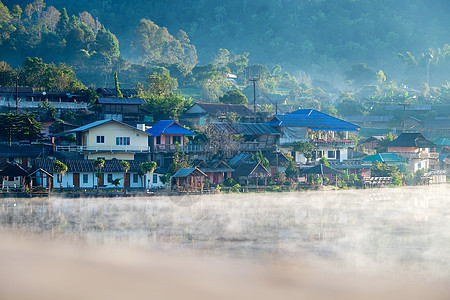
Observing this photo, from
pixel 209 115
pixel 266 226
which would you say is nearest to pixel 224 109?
pixel 209 115

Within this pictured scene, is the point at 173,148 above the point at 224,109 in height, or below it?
below

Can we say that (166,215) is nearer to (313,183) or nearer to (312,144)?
(313,183)

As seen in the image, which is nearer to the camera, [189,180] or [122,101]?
[189,180]

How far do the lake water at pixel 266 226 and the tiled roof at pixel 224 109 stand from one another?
786 inches

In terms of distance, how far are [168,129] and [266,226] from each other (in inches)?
953

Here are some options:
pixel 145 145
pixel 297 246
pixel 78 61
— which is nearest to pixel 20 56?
pixel 78 61

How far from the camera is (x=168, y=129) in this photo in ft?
182

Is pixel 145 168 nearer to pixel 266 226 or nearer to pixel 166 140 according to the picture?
pixel 166 140

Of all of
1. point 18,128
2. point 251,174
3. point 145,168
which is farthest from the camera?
point 18,128

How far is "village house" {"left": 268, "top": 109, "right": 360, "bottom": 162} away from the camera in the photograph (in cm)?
5859

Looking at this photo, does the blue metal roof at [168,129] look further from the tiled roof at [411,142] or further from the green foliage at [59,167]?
the tiled roof at [411,142]

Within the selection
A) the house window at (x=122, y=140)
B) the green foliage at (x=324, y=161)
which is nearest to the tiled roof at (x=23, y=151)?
the house window at (x=122, y=140)

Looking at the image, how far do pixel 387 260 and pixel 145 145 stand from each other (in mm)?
30894

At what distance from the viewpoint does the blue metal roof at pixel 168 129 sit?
181 feet
